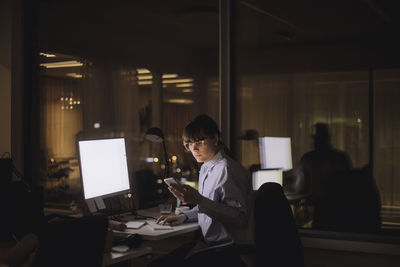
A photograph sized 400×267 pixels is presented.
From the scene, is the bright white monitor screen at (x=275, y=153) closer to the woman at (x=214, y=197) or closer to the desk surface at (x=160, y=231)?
the woman at (x=214, y=197)

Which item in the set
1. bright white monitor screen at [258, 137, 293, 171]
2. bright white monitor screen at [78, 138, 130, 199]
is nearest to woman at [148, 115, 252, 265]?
bright white monitor screen at [78, 138, 130, 199]

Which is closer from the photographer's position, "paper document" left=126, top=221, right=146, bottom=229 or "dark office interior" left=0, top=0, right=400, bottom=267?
"paper document" left=126, top=221, right=146, bottom=229

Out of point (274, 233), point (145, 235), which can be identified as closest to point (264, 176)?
point (145, 235)

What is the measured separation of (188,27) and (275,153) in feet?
4.80

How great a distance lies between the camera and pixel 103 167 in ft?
8.81

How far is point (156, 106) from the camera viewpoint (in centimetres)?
397

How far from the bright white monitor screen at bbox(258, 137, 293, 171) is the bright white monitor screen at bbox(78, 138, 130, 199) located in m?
1.14

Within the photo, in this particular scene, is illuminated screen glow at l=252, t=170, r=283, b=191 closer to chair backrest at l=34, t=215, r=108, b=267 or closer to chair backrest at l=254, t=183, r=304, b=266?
chair backrest at l=254, t=183, r=304, b=266

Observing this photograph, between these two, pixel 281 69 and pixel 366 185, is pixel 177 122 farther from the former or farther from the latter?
pixel 366 185

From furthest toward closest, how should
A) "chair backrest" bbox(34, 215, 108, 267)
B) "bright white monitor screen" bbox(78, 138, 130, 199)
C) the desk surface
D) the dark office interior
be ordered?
the dark office interior, "bright white monitor screen" bbox(78, 138, 130, 199), the desk surface, "chair backrest" bbox(34, 215, 108, 267)

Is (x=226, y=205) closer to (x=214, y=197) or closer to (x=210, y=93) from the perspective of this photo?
(x=214, y=197)

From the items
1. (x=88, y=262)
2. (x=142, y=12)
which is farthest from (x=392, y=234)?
(x=142, y=12)

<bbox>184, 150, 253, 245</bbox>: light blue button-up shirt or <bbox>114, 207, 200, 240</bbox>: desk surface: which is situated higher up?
<bbox>184, 150, 253, 245</bbox>: light blue button-up shirt

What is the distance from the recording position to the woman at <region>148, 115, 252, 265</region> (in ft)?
8.09
